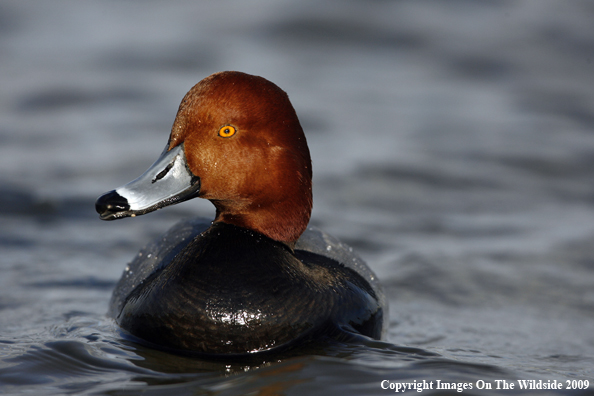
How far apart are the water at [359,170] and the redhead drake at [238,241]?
0.17m

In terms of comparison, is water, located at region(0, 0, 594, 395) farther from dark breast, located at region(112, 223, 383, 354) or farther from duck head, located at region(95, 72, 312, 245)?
duck head, located at region(95, 72, 312, 245)

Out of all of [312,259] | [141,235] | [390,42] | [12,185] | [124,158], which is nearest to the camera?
[312,259]

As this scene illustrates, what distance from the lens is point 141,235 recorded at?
21.8 feet

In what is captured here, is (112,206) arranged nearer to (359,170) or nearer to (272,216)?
Answer: (272,216)

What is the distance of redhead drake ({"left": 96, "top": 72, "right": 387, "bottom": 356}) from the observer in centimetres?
347

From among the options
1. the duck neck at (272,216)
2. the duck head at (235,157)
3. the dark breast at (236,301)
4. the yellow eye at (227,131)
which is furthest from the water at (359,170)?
the yellow eye at (227,131)

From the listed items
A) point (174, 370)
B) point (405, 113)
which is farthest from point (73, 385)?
point (405, 113)

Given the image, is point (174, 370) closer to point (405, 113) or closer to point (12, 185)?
point (12, 185)

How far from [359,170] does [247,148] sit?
4241 millimetres

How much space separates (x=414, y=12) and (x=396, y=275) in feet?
21.4

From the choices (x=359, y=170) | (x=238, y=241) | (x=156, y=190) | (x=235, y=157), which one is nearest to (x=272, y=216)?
(x=238, y=241)

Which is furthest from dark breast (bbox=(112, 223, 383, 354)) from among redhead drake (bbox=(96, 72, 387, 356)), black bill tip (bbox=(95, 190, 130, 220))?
black bill tip (bbox=(95, 190, 130, 220))

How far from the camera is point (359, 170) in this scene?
7910mm

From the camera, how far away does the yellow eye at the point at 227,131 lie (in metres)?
3.75
